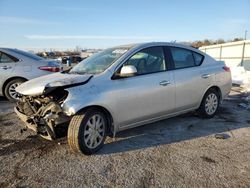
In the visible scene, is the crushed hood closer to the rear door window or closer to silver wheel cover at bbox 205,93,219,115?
the rear door window

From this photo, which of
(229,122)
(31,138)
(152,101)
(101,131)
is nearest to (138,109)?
(152,101)

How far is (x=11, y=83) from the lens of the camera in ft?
26.7

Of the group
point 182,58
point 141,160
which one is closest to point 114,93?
point 141,160

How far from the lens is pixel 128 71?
14.3 ft

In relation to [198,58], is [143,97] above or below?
below

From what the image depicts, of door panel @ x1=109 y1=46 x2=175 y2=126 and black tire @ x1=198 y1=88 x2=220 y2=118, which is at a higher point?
door panel @ x1=109 y1=46 x2=175 y2=126

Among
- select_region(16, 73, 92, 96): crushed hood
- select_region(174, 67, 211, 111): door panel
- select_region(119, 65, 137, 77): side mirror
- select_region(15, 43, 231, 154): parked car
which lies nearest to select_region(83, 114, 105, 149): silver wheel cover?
select_region(15, 43, 231, 154): parked car

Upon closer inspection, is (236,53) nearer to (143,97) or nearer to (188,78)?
(188,78)

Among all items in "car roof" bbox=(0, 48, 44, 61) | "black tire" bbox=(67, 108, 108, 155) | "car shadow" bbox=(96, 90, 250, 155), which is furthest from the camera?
"car roof" bbox=(0, 48, 44, 61)

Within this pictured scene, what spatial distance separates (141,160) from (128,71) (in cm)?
132

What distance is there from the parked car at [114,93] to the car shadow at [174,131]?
0.95 ft

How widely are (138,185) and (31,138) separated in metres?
2.45

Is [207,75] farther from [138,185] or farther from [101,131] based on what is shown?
[138,185]

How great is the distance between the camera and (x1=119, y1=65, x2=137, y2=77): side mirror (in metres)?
4.37
